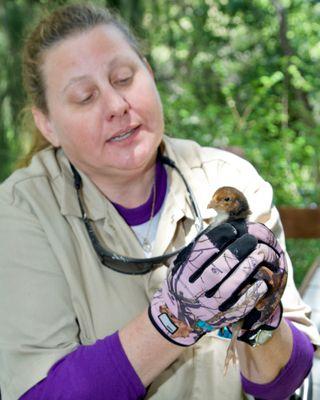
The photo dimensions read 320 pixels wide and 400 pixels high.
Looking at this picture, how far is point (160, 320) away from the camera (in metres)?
1.26

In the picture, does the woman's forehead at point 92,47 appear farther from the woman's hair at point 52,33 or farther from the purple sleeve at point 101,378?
the purple sleeve at point 101,378

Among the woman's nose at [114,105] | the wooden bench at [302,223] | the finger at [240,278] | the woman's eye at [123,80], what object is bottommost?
the wooden bench at [302,223]

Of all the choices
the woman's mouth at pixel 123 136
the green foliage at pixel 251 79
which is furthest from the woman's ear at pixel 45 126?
the green foliage at pixel 251 79

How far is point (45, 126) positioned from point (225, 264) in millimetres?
881

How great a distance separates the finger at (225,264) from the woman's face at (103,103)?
528 millimetres

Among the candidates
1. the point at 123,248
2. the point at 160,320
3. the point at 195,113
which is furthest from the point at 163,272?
the point at 195,113

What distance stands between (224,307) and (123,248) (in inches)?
18.4

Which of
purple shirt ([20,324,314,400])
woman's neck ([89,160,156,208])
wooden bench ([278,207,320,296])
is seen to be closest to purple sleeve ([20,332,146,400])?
purple shirt ([20,324,314,400])

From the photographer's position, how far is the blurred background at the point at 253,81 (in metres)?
5.13

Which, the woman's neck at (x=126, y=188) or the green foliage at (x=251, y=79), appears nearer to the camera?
the woman's neck at (x=126, y=188)

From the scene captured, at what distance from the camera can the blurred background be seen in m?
5.13

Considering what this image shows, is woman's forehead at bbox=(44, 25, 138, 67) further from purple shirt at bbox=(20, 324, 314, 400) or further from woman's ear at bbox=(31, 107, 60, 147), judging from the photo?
purple shirt at bbox=(20, 324, 314, 400)

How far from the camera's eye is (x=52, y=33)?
5.37 feet

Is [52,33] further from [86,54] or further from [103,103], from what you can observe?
[103,103]
